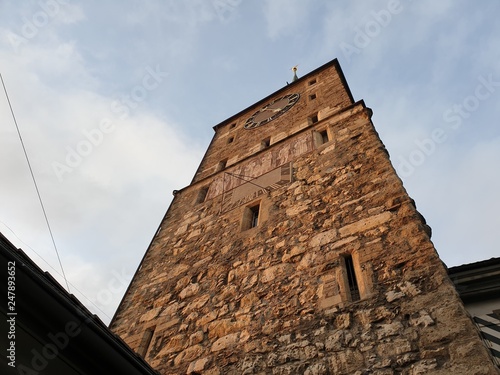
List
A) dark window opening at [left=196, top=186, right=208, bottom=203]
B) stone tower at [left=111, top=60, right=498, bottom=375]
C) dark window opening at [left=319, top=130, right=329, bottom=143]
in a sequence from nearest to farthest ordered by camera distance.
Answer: stone tower at [left=111, top=60, right=498, bottom=375] < dark window opening at [left=319, top=130, right=329, bottom=143] < dark window opening at [left=196, top=186, right=208, bottom=203]

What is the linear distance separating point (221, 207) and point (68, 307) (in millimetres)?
4825

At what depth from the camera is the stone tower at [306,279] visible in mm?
3107

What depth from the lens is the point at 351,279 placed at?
13.0ft

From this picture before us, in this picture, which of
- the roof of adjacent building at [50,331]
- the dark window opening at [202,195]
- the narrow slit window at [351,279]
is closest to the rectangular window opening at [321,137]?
the dark window opening at [202,195]

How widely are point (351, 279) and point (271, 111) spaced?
881cm

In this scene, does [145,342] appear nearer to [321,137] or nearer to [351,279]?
[351,279]

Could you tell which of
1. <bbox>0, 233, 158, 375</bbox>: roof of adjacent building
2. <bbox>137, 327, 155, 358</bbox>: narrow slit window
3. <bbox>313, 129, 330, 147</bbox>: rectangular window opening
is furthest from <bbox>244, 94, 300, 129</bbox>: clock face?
<bbox>0, 233, 158, 375</bbox>: roof of adjacent building

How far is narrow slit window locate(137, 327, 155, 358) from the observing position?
4.62 m

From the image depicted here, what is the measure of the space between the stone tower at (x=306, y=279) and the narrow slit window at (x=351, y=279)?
→ 0.04 ft

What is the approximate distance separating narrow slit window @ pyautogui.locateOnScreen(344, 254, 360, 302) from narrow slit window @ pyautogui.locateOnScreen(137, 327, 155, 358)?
257cm

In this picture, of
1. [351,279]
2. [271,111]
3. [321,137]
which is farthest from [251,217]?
[271,111]

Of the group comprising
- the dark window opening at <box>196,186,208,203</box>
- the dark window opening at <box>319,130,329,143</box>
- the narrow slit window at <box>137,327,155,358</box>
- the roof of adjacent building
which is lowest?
the roof of adjacent building

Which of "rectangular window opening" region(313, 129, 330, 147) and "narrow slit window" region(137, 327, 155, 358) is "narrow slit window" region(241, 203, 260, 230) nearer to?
"rectangular window opening" region(313, 129, 330, 147)

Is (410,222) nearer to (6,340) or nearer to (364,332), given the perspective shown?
(364,332)
